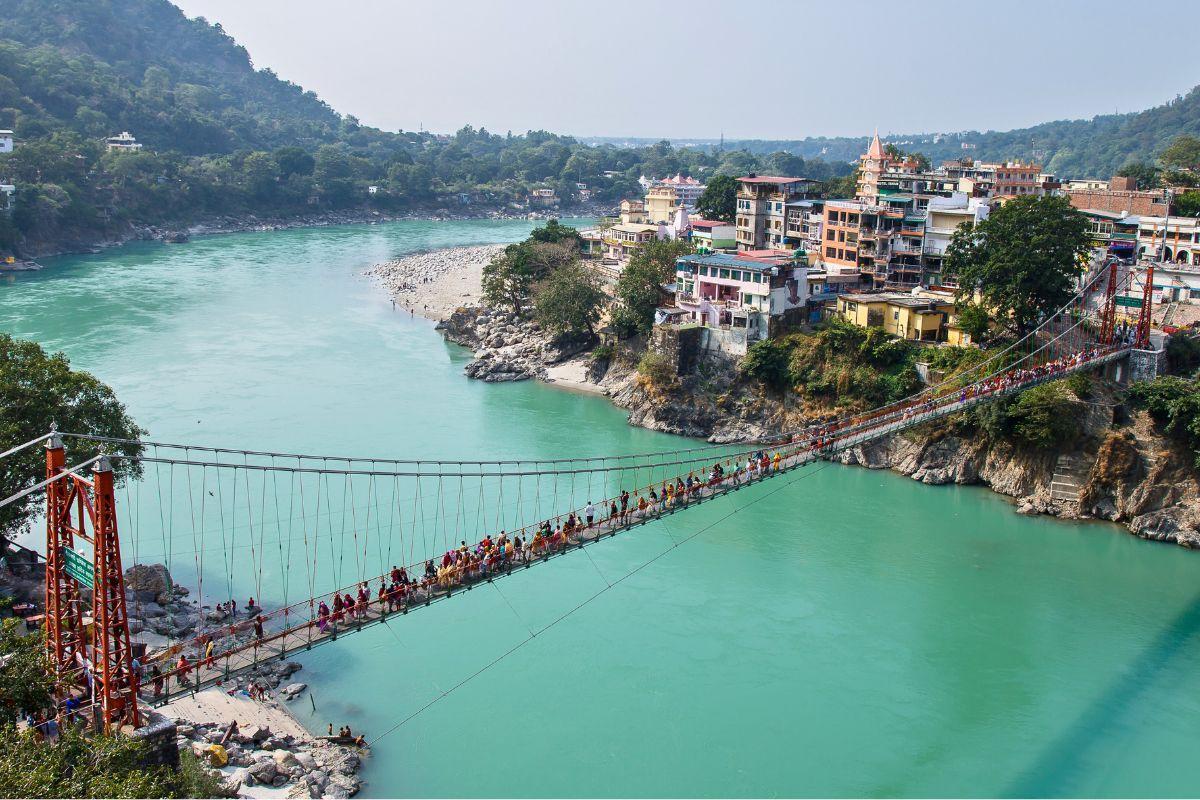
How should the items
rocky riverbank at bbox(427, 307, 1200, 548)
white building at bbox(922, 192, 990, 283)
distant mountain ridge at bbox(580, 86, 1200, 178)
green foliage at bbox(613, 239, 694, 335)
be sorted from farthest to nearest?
1. distant mountain ridge at bbox(580, 86, 1200, 178)
2. white building at bbox(922, 192, 990, 283)
3. green foliage at bbox(613, 239, 694, 335)
4. rocky riverbank at bbox(427, 307, 1200, 548)

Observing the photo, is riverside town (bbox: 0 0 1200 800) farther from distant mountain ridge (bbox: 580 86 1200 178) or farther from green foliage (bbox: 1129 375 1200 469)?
distant mountain ridge (bbox: 580 86 1200 178)

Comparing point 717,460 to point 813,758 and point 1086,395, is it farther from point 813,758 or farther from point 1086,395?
point 813,758

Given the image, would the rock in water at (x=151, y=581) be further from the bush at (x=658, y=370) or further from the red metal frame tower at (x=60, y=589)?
the bush at (x=658, y=370)

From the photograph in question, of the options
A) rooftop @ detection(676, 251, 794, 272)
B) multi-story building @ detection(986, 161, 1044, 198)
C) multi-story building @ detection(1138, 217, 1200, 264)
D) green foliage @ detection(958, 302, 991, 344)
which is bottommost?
green foliage @ detection(958, 302, 991, 344)

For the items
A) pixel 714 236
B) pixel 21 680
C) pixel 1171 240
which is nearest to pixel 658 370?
pixel 714 236

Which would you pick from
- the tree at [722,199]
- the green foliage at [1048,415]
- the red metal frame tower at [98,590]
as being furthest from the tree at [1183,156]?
the red metal frame tower at [98,590]

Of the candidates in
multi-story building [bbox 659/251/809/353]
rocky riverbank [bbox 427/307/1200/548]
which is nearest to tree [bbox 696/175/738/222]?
multi-story building [bbox 659/251/809/353]

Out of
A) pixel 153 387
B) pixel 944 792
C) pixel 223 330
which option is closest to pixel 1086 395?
pixel 944 792
